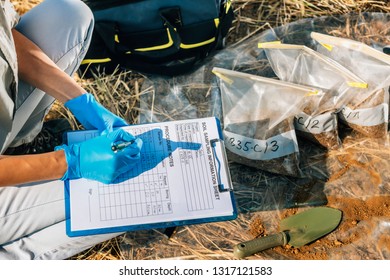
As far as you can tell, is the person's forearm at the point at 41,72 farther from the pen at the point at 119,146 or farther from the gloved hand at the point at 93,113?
the pen at the point at 119,146

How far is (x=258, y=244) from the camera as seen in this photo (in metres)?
1.98

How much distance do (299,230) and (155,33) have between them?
1132 millimetres

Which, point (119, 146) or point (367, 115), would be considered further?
point (367, 115)

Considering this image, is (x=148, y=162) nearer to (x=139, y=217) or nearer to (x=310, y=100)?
(x=139, y=217)

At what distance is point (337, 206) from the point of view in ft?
7.04

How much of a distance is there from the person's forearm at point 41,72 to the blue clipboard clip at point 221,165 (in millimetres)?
572

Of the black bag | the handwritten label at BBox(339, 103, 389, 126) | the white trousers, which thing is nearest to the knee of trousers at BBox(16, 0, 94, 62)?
the white trousers

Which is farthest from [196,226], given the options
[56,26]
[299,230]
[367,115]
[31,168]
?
[56,26]

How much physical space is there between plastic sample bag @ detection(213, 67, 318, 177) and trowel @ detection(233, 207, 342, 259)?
0.68ft

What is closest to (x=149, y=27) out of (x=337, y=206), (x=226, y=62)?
(x=226, y=62)

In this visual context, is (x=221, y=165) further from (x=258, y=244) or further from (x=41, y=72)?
(x=41, y=72)

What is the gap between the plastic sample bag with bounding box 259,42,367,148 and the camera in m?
2.12

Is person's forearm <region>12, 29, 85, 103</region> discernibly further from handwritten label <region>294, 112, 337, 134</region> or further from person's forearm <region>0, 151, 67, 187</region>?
handwritten label <region>294, 112, 337, 134</region>

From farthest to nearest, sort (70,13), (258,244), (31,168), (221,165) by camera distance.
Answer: (70,13)
(258,244)
(221,165)
(31,168)
